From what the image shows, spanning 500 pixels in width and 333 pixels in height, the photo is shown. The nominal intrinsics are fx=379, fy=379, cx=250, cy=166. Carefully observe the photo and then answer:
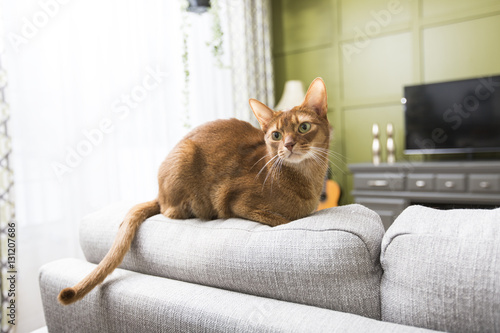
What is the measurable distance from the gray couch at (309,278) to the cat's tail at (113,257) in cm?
3

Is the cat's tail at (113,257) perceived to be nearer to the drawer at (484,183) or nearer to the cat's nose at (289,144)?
the cat's nose at (289,144)

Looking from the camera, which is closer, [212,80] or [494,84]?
[494,84]

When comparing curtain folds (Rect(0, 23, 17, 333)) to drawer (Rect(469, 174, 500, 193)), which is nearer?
curtain folds (Rect(0, 23, 17, 333))

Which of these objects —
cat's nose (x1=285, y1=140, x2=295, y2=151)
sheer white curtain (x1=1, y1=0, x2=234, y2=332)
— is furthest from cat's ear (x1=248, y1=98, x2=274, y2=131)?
sheer white curtain (x1=1, y1=0, x2=234, y2=332)

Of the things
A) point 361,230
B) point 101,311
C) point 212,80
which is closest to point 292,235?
point 361,230

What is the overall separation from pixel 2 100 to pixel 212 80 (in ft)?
6.31

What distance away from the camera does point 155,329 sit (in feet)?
2.55

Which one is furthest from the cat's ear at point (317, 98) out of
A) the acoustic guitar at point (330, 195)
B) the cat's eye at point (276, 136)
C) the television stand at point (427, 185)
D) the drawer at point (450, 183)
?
the acoustic guitar at point (330, 195)

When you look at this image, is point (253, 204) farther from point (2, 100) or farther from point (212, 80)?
point (212, 80)

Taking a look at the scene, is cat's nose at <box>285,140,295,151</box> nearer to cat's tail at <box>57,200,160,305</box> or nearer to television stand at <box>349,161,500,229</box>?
cat's tail at <box>57,200,160,305</box>

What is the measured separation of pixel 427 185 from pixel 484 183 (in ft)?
1.32

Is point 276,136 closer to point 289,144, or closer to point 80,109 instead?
point 289,144

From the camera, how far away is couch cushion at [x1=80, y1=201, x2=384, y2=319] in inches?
26.0

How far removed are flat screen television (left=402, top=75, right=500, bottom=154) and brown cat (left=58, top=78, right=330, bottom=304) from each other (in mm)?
2800
